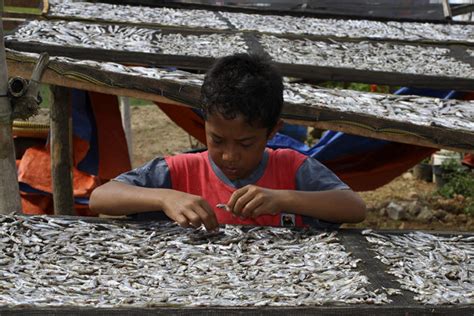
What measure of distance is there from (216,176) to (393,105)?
5.00 ft

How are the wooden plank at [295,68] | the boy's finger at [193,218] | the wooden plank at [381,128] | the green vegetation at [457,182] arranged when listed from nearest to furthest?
1. the boy's finger at [193,218]
2. the wooden plank at [381,128]
3. the wooden plank at [295,68]
4. the green vegetation at [457,182]

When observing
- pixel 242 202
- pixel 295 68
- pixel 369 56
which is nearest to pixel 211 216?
pixel 242 202

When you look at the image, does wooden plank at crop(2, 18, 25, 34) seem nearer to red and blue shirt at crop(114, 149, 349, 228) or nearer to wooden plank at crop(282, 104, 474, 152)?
wooden plank at crop(282, 104, 474, 152)

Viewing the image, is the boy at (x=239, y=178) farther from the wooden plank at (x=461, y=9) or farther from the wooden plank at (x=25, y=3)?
the wooden plank at (x=461, y=9)

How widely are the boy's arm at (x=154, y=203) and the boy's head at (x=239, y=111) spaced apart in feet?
0.84

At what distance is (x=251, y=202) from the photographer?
2.86m

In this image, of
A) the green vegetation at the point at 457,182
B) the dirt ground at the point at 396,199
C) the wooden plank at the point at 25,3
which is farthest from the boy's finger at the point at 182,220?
the green vegetation at the point at 457,182

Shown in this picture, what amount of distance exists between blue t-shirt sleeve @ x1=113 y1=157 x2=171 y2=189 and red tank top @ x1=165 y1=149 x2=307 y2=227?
2cm

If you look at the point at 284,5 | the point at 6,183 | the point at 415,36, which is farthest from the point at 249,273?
the point at 284,5

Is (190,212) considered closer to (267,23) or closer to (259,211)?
(259,211)

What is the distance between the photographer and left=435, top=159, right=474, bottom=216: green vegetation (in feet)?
28.0

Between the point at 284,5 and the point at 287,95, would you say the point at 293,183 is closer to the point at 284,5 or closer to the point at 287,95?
the point at 287,95

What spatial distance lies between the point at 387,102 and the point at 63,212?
6.25 ft

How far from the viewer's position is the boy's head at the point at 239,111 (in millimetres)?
3006
